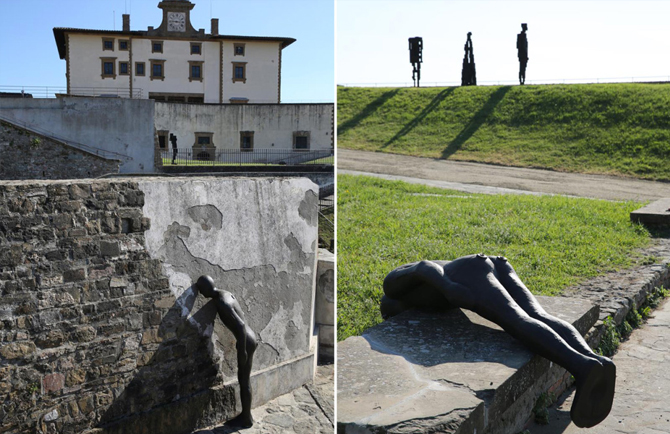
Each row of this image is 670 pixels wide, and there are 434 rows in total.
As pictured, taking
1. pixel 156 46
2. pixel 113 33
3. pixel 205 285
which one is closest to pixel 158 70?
pixel 156 46

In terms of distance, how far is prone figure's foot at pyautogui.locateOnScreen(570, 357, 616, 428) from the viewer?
2.88 meters

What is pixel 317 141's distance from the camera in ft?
89.2

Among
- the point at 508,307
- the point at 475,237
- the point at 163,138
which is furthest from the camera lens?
the point at 163,138

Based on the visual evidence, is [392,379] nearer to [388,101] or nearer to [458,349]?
[458,349]

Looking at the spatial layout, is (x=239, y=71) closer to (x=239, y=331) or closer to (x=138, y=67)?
(x=138, y=67)

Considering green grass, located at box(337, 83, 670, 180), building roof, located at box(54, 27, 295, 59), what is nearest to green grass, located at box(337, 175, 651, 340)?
green grass, located at box(337, 83, 670, 180)

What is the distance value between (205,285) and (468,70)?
2189 centimetres

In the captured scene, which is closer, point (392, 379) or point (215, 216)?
point (392, 379)

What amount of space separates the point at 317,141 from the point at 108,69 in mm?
10204

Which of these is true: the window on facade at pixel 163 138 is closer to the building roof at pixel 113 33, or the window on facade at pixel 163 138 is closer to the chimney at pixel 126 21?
the building roof at pixel 113 33

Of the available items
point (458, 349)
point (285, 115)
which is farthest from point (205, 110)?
point (458, 349)

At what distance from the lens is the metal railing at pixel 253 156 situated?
2538 centimetres

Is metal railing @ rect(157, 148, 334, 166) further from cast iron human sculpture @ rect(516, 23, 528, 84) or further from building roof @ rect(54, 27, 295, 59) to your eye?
cast iron human sculpture @ rect(516, 23, 528, 84)

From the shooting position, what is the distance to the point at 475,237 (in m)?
6.90
